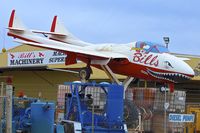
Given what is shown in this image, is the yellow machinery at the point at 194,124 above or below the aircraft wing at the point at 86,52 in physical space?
below

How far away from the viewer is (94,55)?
17.6 meters

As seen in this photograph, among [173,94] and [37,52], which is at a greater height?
[37,52]

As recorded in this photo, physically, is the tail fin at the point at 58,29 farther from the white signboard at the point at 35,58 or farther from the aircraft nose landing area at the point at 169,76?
the white signboard at the point at 35,58

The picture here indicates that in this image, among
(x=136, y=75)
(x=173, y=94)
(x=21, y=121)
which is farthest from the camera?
(x=136, y=75)

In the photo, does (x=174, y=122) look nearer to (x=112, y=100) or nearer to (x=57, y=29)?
(x=112, y=100)

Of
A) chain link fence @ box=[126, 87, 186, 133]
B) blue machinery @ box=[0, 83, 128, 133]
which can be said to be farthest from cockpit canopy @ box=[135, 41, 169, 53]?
blue machinery @ box=[0, 83, 128, 133]

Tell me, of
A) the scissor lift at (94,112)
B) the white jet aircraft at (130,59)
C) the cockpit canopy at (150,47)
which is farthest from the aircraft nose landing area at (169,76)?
the scissor lift at (94,112)

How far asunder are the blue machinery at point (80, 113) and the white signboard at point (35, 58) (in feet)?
60.7

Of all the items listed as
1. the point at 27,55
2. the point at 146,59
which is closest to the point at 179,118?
the point at 146,59

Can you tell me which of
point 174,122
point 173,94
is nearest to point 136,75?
point 173,94

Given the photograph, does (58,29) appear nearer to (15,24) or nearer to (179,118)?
(15,24)

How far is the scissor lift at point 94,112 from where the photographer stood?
40.9 ft

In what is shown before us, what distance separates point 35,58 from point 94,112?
21.2 metres

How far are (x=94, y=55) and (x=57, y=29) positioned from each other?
393 cm
